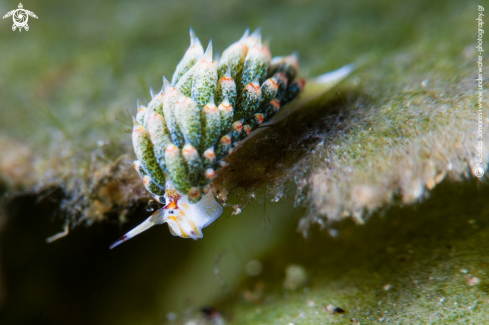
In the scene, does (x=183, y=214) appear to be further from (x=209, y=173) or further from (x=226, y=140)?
(x=226, y=140)

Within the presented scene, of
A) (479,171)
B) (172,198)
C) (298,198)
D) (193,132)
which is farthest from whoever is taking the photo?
(298,198)

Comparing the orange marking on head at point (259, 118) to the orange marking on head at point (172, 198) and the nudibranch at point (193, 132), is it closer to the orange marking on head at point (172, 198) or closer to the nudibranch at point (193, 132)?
the nudibranch at point (193, 132)

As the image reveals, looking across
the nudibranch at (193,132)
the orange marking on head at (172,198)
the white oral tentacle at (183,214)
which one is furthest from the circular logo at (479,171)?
the orange marking on head at (172,198)

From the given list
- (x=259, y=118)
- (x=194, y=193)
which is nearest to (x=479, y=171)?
(x=259, y=118)

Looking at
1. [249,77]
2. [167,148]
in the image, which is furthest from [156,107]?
[249,77]

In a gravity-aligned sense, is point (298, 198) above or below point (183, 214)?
below

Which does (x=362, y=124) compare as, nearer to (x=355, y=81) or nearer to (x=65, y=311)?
(x=355, y=81)
